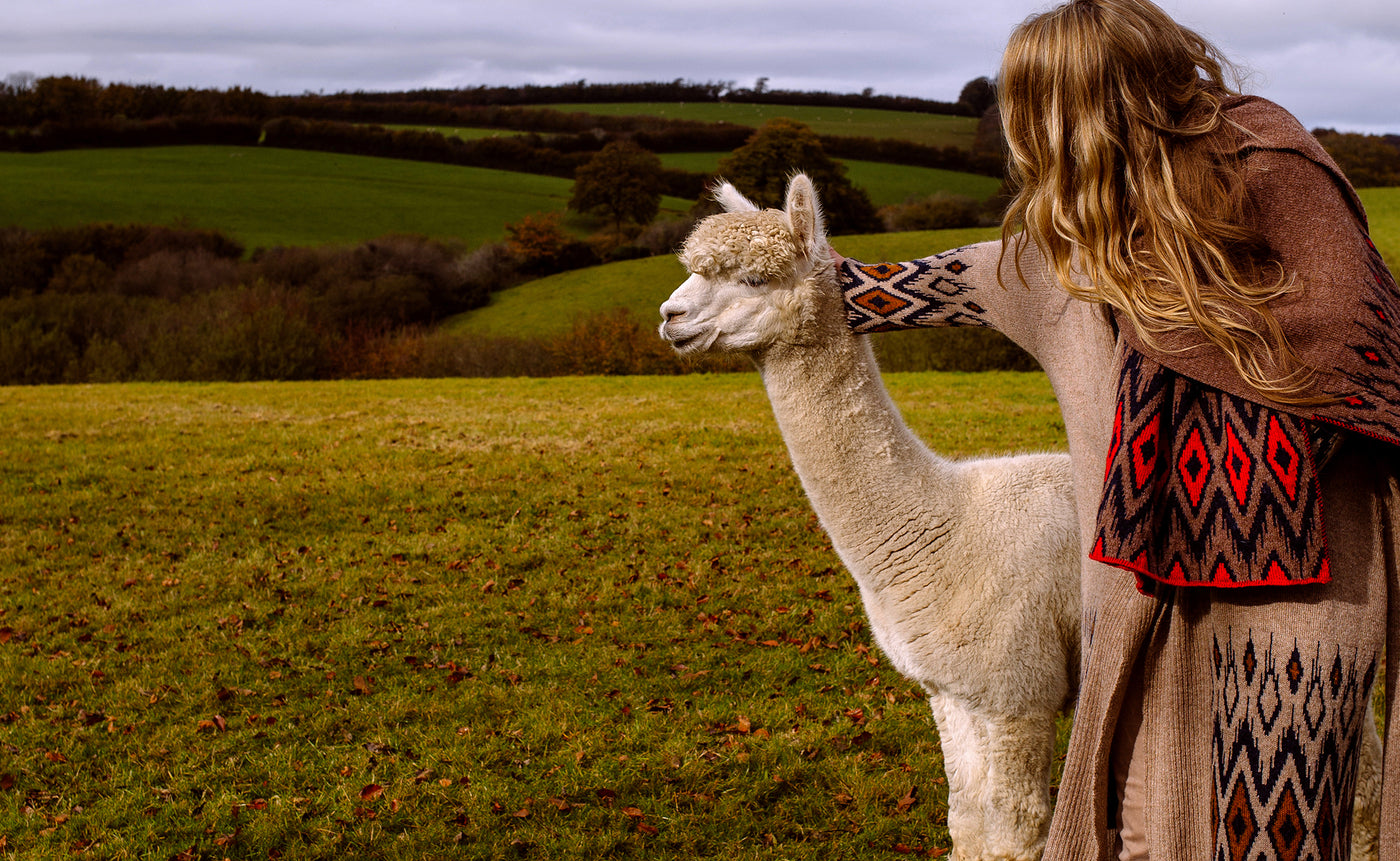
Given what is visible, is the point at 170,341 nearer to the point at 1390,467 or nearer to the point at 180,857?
the point at 180,857

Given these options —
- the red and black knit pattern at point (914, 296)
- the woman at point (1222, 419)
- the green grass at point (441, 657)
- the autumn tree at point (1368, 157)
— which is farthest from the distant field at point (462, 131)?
the woman at point (1222, 419)

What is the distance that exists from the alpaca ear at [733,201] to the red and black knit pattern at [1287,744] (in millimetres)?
1764

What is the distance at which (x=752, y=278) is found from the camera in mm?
2748

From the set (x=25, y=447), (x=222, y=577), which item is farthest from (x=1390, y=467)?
(x=25, y=447)

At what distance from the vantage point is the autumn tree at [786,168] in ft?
77.2

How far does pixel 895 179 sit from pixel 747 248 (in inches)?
2069

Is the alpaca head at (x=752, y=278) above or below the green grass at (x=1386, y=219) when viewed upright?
below

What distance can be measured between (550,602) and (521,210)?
160ft

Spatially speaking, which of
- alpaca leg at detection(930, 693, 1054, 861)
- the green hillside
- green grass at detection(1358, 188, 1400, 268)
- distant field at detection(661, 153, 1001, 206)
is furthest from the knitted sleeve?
distant field at detection(661, 153, 1001, 206)

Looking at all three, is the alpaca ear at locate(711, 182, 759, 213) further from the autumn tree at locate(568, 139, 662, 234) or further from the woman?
the autumn tree at locate(568, 139, 662, 234)

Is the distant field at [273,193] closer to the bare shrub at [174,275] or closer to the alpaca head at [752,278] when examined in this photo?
the bare shrub at [174,275]

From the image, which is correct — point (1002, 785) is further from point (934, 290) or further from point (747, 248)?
point (747, 248)

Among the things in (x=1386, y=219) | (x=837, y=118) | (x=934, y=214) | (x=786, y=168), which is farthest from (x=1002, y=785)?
(x=837, y=118)

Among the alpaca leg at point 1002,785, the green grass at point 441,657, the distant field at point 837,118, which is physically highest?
the distant field at point 837,118
